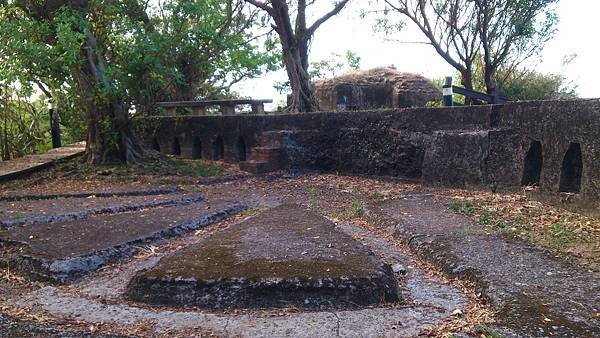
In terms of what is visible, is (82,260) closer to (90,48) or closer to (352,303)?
(352,303)

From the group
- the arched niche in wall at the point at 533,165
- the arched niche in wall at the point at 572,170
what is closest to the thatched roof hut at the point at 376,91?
the arched niche in wall at the point at 533,165

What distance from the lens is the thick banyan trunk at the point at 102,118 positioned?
7941 mm

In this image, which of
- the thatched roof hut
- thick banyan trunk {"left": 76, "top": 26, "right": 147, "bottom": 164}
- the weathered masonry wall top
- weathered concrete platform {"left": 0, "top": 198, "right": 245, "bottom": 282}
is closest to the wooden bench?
the weathered masonry wall top

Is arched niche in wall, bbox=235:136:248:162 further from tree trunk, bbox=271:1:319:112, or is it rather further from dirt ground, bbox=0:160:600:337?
dirt ground, bbox=0:160:600:337

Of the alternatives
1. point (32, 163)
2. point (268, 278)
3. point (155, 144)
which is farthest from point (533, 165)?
point (155, 144)

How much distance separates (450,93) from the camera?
7.53 metres

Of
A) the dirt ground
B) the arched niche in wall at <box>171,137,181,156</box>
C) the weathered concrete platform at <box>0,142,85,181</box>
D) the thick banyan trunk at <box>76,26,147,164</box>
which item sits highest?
the thick banyan trunk at <box>76,26,147,164</box>

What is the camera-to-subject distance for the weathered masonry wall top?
4711mm

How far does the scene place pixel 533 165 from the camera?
5.25 meters

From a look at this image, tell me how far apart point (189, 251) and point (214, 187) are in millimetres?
3678

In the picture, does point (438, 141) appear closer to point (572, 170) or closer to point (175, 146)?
point (572, 170)

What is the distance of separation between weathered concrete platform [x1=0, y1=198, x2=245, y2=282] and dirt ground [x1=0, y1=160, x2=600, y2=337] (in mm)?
100

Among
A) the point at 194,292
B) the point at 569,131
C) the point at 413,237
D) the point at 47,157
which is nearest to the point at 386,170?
the point at 569,131

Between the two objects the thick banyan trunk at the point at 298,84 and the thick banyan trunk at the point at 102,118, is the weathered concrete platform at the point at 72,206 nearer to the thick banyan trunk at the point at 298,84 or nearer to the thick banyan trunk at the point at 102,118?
the thick banyan trunk at the point at 102,118
